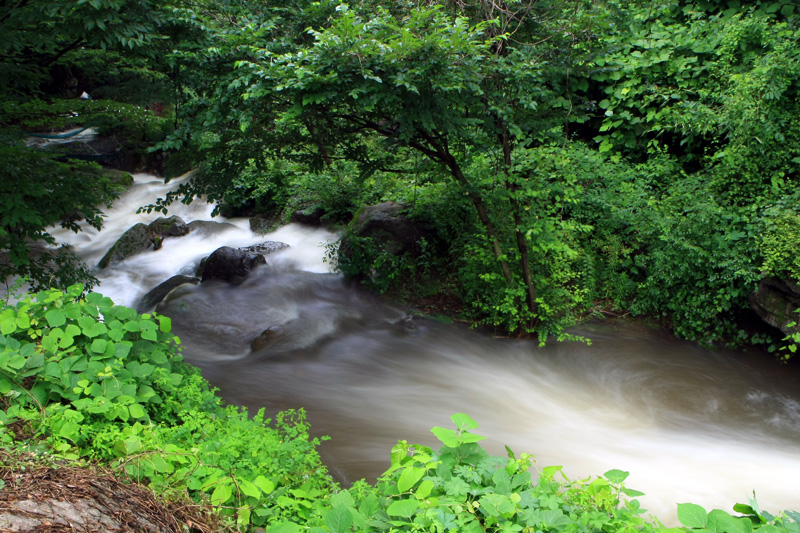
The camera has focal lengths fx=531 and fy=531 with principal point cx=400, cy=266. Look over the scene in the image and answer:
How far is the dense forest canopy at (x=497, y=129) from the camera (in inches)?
195

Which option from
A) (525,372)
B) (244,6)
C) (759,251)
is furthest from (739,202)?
(244,6)

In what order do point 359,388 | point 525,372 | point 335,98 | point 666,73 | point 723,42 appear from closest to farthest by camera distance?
1. point 335,98
2. point 359,388
3. point 525,372
4. point 723,42
5. point 666,73

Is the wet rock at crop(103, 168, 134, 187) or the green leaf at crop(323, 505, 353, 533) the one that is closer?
the green leaf at crop(323, 505, 353, 533)

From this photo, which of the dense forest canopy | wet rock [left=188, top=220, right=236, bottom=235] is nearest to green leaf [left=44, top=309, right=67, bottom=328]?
the dense forest canopy

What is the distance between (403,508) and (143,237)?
990 cm

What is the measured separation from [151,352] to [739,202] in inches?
269

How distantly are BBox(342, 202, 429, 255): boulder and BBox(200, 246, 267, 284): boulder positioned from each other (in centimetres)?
151

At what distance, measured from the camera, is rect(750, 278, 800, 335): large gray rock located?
580cm

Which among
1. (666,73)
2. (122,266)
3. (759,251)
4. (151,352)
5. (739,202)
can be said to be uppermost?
(666,73)

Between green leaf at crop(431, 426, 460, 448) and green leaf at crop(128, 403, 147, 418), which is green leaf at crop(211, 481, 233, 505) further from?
green leaf at crop(431, 426, 460, 448)

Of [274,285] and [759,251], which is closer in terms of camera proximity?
A: [759,251]

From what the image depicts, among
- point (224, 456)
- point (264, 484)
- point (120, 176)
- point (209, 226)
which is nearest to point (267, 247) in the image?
point (209, 226)

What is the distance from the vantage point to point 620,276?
741cm

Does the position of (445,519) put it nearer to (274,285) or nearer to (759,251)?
(759,251)
